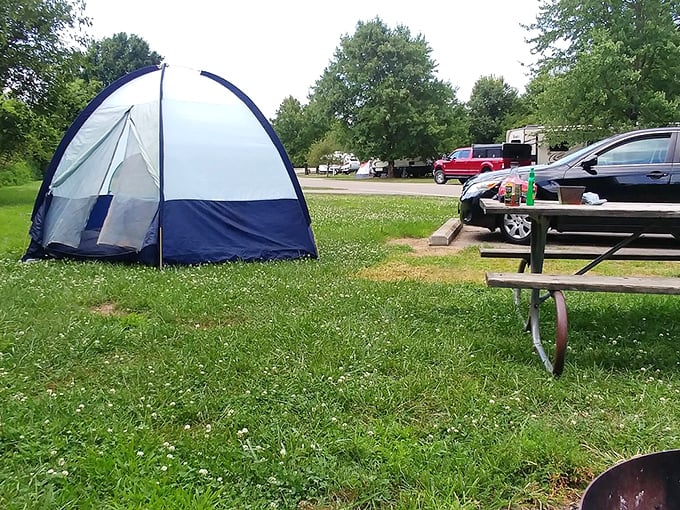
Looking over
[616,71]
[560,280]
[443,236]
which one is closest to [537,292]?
[560,280]

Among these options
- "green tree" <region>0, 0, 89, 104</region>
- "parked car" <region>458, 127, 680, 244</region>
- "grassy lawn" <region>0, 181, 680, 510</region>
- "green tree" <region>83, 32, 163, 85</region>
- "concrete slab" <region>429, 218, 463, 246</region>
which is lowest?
"grassy lawn" <region>0, 181, 680, 510</region>

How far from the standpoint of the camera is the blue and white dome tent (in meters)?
6.15

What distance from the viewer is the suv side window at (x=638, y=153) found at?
7.19 meters

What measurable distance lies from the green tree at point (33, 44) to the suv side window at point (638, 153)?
14728 mm

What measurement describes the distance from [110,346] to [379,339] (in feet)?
5.81

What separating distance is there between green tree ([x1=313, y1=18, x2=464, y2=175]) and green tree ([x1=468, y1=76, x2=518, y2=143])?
8428 mm

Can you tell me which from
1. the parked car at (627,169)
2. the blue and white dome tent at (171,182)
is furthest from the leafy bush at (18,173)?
the parked car at (627,169)

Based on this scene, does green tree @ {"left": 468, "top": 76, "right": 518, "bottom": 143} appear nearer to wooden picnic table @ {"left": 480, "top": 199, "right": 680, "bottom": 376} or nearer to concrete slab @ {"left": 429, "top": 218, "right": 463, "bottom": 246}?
concrete slab @ {"left": 429, "top": 218, "right": 463, "bottom": 246}

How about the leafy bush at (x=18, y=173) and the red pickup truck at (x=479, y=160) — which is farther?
the leafy bush at (x=18, y=173)

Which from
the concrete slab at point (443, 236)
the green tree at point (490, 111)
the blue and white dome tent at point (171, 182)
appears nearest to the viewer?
the blue and white dome tent at point (171, 182)

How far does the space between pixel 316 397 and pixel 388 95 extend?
35109 millimetres

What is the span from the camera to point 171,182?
20.1 ft

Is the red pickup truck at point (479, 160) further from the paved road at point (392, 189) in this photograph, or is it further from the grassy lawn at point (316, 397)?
the grassy lawn at point (316, 397)

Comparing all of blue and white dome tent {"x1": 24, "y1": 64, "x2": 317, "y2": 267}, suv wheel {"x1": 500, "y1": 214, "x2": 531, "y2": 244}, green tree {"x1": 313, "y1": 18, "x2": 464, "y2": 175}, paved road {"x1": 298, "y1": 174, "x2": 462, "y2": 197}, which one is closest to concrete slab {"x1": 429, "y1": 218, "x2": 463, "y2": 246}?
suv wheel {"x1": 500, "y1": 214, "x2": 531, "y2": 244}
